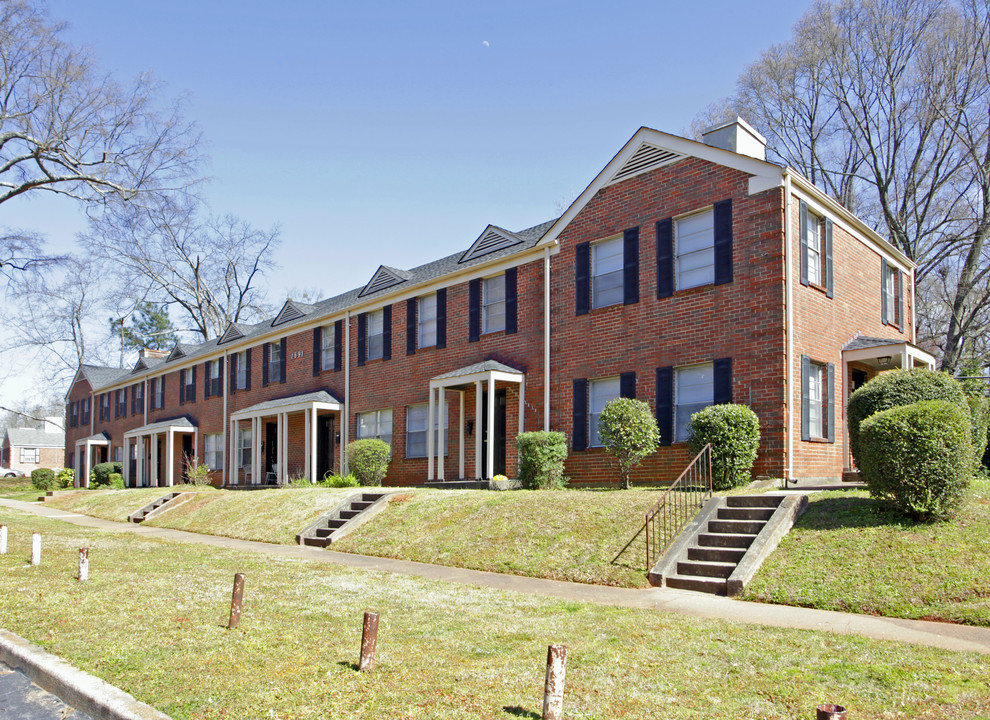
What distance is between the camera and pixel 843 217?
16.9 metres

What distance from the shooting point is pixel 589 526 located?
1184 cm

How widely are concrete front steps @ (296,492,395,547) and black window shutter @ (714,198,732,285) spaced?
790cm

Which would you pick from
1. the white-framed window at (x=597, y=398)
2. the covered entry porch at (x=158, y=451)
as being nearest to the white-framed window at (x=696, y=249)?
the white-framed window at (x=597, y=398)

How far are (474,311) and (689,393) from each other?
270 inches

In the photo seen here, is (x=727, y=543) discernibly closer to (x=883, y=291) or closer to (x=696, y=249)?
(x=696, y=249)

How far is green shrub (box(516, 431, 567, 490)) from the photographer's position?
53.7 ft

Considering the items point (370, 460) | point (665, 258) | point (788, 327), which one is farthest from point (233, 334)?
point (788, 327)

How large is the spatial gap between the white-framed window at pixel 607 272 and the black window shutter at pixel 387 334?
26.2ft

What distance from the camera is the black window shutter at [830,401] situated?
15.5 meters

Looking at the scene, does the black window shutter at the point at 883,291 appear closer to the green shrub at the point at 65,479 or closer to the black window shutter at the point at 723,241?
the black window shutter at the point at 723,241

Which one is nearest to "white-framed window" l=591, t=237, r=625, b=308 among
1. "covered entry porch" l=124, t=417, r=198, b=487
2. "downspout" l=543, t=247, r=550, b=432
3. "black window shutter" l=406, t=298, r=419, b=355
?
"downspout" l=543, t=247, r=550, b=432

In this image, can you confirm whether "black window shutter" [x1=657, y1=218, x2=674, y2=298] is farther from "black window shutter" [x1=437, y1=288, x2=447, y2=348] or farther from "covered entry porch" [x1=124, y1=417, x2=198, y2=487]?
"covered entry porch" [x1=124, y1=417, x2=198, y2=487]

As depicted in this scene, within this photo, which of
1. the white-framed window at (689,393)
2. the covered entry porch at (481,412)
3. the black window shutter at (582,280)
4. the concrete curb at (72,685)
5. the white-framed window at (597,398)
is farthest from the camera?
the covered entry porch at (481,412)

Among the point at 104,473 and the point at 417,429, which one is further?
the point at 104,473
